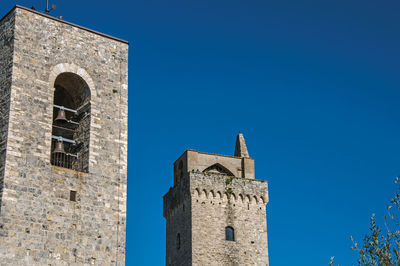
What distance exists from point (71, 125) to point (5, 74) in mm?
2933

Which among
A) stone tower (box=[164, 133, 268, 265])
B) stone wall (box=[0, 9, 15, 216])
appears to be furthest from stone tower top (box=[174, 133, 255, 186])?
stone wall (box=[0, 9, 15, 216])

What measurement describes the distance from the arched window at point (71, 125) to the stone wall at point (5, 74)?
1748mm

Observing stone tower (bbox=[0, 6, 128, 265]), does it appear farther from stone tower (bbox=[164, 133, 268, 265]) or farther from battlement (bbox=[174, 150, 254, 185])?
battlement (bbox=[174, 150, 254, 185])

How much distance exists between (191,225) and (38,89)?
22914 millimetres

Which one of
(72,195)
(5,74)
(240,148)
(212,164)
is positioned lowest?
(72,195)

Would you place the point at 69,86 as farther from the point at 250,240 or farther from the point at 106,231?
the point at 250,240

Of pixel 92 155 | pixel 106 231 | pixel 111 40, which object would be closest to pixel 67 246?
pixel 106 231

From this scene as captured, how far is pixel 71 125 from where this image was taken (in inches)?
995

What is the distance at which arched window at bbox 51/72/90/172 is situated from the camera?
24219mm

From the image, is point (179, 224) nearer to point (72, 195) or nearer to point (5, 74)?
point (72, 195)

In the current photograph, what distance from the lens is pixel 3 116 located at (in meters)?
22.9

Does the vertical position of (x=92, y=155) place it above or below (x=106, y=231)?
above

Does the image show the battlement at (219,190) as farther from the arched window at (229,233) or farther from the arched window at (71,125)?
the arched window at (71,125)

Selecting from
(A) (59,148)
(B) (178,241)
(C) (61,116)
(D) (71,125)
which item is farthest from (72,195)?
(B) (178,241)
